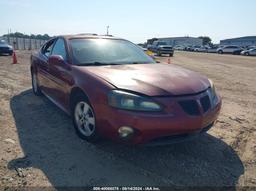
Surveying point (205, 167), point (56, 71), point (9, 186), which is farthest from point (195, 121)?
point (56, 71)

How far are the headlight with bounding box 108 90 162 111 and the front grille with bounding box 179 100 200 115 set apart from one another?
0.30 meters

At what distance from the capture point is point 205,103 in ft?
11.3

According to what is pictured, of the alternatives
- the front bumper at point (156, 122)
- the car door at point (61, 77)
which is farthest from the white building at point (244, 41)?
the front bumper at point (156, 122)

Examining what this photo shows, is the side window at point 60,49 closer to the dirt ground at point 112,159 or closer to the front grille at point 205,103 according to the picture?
the dirt ground at point 112,159

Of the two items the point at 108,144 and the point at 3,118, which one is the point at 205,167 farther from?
the point at 3,118

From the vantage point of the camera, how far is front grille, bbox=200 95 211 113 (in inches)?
133

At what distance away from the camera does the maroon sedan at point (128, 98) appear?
309 centimetres

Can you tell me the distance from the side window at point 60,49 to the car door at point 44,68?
1.10ft

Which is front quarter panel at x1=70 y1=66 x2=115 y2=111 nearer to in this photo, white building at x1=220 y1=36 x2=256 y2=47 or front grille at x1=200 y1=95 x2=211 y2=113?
front grille at x1=200 y1=95 x2=211 y2=113

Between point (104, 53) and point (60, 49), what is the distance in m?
0.92

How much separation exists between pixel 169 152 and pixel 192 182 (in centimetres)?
72

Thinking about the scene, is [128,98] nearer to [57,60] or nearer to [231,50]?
[57,60]

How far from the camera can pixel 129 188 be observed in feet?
9.36

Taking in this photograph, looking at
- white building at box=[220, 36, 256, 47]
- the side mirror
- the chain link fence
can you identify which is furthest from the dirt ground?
white building at box=[220, 36, 256, 47]
